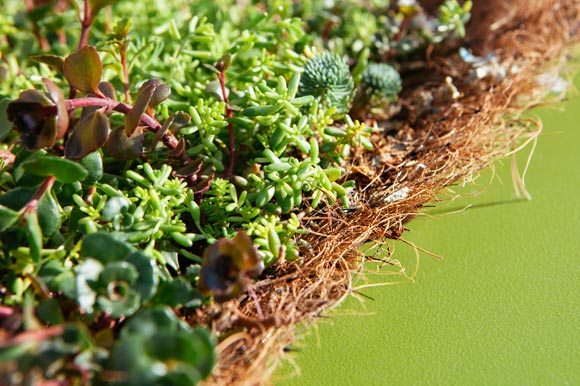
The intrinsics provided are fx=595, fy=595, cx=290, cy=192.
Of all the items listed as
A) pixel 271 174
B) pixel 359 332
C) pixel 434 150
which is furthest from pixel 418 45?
pixel 359 332

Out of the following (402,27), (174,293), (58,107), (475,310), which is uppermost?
(58,107)

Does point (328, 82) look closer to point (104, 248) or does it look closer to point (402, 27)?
point (402, 27)

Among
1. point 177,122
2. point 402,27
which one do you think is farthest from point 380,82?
point 177,122

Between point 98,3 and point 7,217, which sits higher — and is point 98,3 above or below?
above

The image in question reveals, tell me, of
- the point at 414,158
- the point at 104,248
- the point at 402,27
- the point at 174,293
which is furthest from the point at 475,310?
the point at 402,27

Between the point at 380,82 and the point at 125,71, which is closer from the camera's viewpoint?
the point at 125,71

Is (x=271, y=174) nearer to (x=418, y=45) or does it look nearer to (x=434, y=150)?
(x=434, y=150)

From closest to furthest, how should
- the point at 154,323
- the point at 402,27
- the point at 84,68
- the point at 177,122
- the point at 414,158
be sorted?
the point at 154,323
the point at 84,68
the point at 177,122
the point at 414,158
the point at 402,27

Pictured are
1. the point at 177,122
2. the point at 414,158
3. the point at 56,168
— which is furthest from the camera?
the point at 414,158
